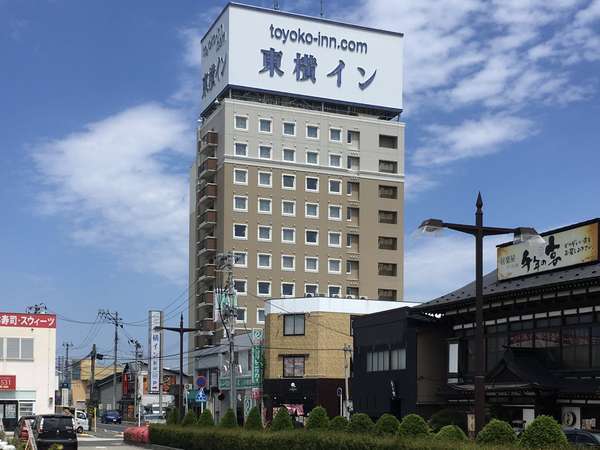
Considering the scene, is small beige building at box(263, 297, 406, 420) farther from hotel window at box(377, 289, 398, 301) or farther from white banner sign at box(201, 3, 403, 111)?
white banner sign at box(201, 3, 403, 111)

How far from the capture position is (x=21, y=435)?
4419 centimetres

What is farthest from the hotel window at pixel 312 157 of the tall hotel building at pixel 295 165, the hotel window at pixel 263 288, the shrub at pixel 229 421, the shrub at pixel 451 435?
the shrub at pixel 451 435

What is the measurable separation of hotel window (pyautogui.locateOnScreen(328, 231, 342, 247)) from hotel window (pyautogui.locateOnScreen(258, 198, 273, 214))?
7770 millimetres

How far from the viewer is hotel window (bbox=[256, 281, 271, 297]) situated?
10376cm

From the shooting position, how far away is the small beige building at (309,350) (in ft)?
242

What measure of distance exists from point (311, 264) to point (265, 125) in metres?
16.5

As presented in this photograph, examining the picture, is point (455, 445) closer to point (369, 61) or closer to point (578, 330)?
point (578, 330)

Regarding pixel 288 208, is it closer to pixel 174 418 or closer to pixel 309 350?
pixel 309 350

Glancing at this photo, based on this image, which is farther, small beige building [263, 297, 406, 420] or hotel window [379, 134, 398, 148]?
hotel window [379, 134, 398, 148]

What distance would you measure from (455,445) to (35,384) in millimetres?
54684

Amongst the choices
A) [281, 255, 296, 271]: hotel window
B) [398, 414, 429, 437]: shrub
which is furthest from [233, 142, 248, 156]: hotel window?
[398, 414, 429, 437]: shrub

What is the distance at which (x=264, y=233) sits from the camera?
344 ft

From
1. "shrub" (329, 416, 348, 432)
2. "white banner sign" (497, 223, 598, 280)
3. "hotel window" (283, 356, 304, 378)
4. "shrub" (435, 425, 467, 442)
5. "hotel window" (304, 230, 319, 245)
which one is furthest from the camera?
"hotel window" (304, 230, 319, 245)

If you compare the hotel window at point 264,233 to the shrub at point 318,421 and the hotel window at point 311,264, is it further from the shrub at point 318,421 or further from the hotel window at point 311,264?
the shrub at point 318,421
